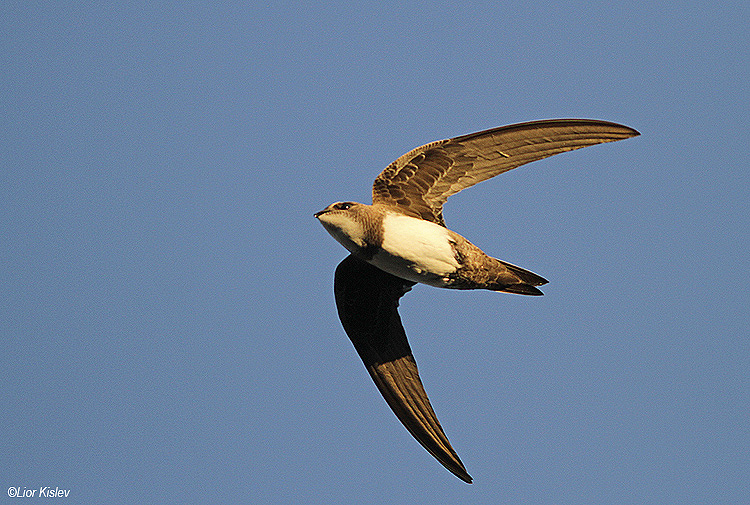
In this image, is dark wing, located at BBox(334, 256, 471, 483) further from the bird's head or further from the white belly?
the bird's head

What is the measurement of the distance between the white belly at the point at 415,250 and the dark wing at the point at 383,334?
853 millimetres

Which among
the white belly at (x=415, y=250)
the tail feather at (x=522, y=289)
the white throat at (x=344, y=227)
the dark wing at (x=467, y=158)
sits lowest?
the tail feather at (x=522, y=289)

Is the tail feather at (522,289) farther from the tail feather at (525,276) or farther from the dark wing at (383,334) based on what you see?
the dark wing at (383,334)

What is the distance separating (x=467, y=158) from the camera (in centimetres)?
777

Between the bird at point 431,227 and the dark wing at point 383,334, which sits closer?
the bird at point 431,227

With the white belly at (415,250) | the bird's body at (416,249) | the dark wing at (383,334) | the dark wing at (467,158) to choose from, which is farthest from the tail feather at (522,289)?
the dark wing at (383,334)

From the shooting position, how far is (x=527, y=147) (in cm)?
762

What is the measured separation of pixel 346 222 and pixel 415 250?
73cm

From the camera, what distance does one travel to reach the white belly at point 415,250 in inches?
294

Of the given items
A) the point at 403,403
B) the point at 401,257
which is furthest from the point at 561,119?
the point at 403,403

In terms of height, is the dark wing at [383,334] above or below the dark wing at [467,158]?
below

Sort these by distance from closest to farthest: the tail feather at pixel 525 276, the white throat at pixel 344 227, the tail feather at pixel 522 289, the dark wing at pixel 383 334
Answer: the white throat at pixel 344 227 → the tail feather at pixel 525 276 → the tail feather at pixel 522 289 → the dark wing at pixel 383 334

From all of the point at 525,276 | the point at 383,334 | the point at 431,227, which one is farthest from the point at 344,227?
the point at 525,276

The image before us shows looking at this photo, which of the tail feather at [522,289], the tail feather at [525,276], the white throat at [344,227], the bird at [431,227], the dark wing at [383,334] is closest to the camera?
the white throat at [344,227]
